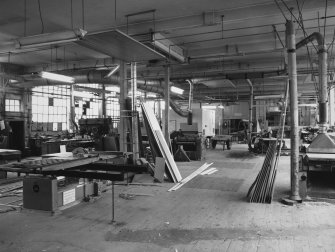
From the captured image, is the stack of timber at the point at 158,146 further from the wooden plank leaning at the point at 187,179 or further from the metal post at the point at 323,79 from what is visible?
the metal post at the point at 323,79

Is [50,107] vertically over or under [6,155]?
over

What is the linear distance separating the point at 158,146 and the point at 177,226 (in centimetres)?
302

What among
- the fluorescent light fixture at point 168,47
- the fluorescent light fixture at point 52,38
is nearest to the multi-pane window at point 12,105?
the fluorescent light fixture at point 168,47

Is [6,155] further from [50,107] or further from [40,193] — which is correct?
[50,107]

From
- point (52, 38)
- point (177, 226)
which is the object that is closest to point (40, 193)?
point (177, 226)

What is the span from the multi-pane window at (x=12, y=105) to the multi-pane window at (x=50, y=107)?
1.00 metres

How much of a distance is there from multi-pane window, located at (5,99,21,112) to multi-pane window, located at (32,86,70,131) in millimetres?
1002

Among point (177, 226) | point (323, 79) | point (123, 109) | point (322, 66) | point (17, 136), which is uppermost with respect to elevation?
point (322, 66)

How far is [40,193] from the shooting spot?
406cm

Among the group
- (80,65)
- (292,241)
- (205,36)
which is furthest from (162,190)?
(80,65)

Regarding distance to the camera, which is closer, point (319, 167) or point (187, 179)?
point (319, 167)

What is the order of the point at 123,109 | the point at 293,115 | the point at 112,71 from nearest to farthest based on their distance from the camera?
1. the point at 293,115
2. the point at 123,109
3. the point at 112,71

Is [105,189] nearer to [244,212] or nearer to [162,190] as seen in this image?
[162,190]

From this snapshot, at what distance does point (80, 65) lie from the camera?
417 inches
